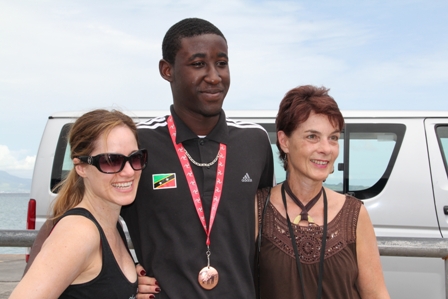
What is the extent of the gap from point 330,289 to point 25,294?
1402mm

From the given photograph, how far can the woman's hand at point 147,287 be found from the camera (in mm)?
2279

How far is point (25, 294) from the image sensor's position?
1772 mm

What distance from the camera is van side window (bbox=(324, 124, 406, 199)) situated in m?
5.45

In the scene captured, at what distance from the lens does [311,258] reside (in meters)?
2.44

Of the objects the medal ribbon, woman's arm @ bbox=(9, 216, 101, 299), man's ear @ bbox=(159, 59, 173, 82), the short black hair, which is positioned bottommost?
woman's arm @ bbox=(9, 216, 101, 299)

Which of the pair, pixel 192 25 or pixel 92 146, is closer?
pixel 92 146

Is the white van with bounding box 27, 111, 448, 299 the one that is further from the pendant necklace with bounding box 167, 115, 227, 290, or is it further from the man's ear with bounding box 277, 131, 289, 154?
the pendant necklace with bounding box 167, 115, 227, 290

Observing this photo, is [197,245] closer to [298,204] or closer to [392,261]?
[298,204]

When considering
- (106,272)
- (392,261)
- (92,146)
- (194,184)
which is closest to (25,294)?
(106,272)

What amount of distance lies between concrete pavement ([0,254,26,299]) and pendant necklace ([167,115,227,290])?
5.73m

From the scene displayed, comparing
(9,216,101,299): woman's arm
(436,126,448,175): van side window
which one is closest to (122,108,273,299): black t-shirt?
(9,216,101,299): woman's arm

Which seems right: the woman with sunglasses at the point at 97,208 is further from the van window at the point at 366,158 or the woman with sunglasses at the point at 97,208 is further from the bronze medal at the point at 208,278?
the van window at the point at 366,158

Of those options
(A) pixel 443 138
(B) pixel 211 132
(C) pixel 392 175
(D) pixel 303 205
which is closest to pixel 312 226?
(D) pixel 303 205

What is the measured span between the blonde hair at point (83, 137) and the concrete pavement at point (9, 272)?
5.55m
